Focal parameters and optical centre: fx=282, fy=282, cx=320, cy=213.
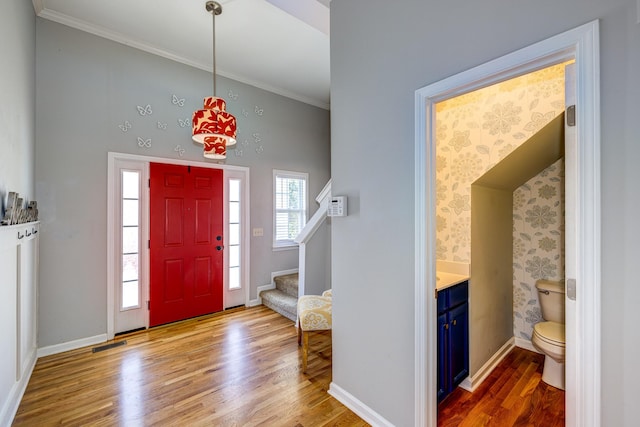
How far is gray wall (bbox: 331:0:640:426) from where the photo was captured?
979mm

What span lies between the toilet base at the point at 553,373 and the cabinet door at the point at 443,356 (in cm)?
97

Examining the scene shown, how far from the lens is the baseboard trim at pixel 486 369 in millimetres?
2199

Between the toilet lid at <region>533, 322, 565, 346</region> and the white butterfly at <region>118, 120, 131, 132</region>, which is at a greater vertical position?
the white butterfly at <region>118, 120, 131, 132</region>

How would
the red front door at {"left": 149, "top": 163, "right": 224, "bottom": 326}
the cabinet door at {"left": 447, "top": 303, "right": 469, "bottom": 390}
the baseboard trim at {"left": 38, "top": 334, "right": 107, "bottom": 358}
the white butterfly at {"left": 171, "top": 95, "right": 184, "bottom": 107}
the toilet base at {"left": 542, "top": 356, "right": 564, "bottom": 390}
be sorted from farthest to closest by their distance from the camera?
the white butterfly at {"left": 171, "top": 95, "right": 184, "bottom": 107} → the red front door at {"left": 149, "top": 163, "right": 224, "bottom": 326} → the baseboard trim at {"left": 38, "top": 334, "right": 107, "bottom": 358} → the toilet base at {"left": 542, "top": 356, "right": 564, "bottom": 390} → the cabinet door at {"left": 447, "top": 303, "right": 469, "bottom": 390}

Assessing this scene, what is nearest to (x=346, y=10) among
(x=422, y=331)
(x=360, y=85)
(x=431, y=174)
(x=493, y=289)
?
(x=360, y=85)

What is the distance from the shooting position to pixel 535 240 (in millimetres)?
2754

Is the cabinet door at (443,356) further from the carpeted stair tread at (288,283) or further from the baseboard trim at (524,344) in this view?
the carpeted stair tread at (288,283)

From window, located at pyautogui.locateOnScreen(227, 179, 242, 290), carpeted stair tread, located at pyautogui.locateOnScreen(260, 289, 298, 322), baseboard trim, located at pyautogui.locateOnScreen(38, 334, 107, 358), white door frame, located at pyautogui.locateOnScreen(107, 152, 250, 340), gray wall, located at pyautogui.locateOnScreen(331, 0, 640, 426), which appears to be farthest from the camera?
window, located at pyautogui.locateOnScreen(227, 179, 242, 290)

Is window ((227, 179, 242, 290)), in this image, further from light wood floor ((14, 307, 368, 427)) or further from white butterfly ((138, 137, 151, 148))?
white butterfly ((138, 137, 151, 148))

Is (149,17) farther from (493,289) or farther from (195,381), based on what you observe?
(493,289)

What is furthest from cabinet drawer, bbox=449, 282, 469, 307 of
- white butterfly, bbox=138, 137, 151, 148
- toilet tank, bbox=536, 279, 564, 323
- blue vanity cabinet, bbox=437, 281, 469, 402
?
white butterfly, bbox=138, 137, 151, 148

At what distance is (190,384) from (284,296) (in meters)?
1.86

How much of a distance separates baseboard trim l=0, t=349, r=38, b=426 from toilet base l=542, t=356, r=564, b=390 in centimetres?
378

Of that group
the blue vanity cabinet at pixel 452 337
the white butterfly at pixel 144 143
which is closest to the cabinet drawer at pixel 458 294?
the blue vanity cabinet at pixel 452 337
